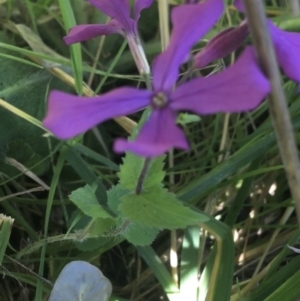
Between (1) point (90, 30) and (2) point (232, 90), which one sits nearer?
(2) point (232, 90)

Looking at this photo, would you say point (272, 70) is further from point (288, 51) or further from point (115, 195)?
point (115, 195)

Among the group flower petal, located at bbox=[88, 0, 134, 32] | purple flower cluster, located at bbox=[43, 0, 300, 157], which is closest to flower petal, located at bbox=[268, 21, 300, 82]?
purple flower cluster, located at bbox=[43, 0, 300, 157]

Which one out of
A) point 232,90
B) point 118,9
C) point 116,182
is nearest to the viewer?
point 232,90

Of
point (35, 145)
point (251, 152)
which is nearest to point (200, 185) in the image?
point (251, 152)

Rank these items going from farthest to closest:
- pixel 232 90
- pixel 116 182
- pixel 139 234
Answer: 1. pixel 116 182
2. pixel 139 234
3. pixel 232 90

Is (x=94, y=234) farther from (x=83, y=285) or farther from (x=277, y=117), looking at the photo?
(x=277, y=117)

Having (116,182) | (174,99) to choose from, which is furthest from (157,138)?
(116,182)

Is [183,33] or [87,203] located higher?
[183,33]
